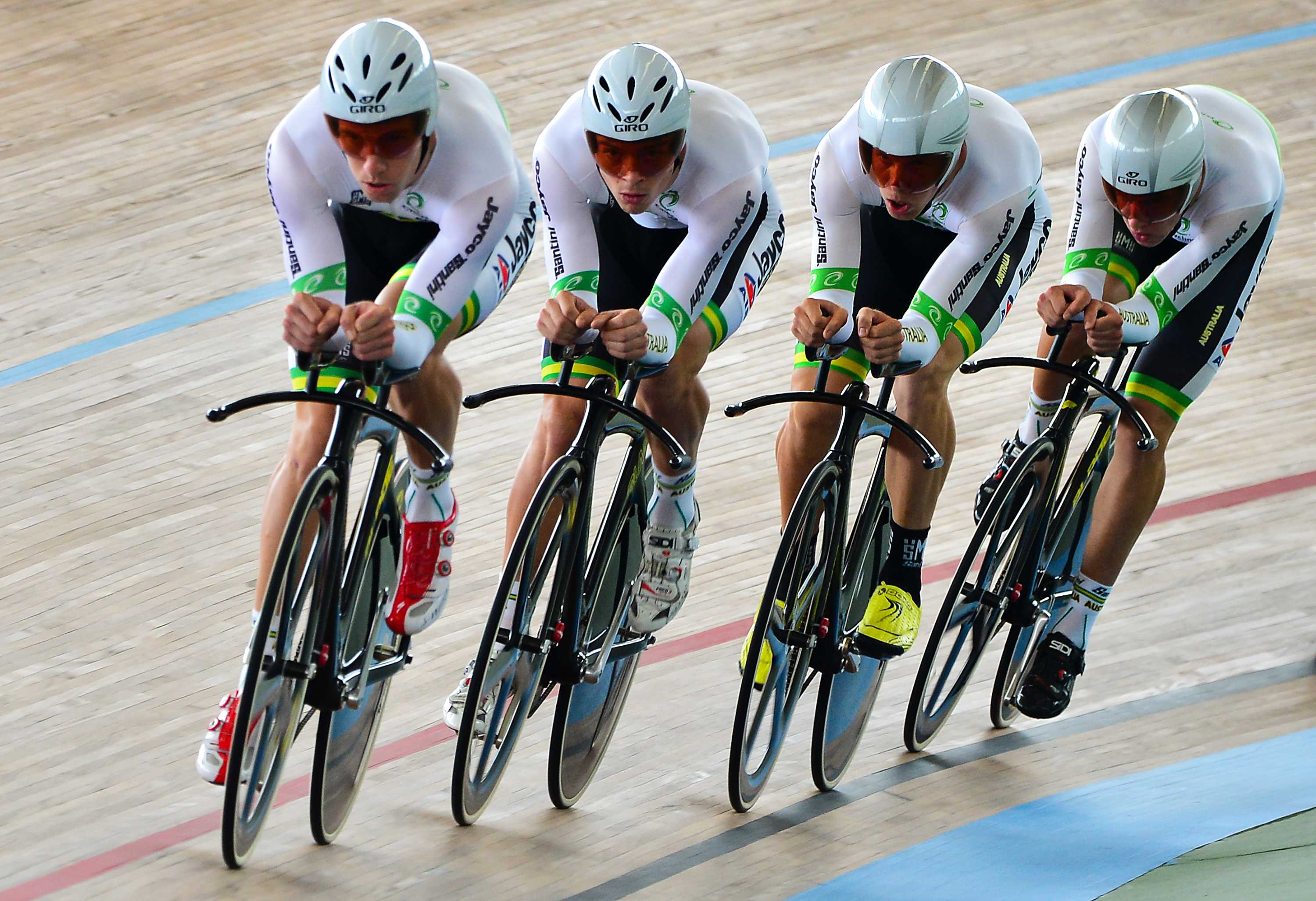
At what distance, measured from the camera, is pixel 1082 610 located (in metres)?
3.64

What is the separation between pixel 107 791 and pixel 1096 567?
2.12 metres

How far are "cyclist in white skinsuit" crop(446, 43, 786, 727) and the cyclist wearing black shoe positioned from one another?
25.2 inches

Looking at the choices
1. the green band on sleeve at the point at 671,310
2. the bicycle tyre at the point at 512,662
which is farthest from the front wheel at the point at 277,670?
the green band on sleeve at the point at 671,310

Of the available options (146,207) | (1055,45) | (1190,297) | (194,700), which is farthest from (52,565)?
(1055,45)

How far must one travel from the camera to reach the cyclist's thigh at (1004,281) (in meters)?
3.37

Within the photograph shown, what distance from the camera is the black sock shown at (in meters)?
3.39

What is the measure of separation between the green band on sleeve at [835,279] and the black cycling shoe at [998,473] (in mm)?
961

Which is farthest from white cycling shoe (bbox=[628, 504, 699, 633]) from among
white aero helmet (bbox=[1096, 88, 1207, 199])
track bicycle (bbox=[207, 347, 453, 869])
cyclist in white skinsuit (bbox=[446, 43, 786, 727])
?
white aero helmet (bbox=[1096, 88, 1207, 199])

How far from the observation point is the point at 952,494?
4.57m

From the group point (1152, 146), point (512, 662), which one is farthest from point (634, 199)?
point (1152, 146)

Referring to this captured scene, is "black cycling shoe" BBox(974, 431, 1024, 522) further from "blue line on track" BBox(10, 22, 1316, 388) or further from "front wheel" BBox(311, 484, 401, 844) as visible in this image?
"blue line on track" BBox(10, 22, 1316, 388)

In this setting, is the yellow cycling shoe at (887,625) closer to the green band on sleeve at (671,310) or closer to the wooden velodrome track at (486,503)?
the wooden velodrome track at (486,503)

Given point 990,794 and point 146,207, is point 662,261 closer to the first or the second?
point 990,794

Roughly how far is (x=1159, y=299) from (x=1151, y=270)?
1.21ft
